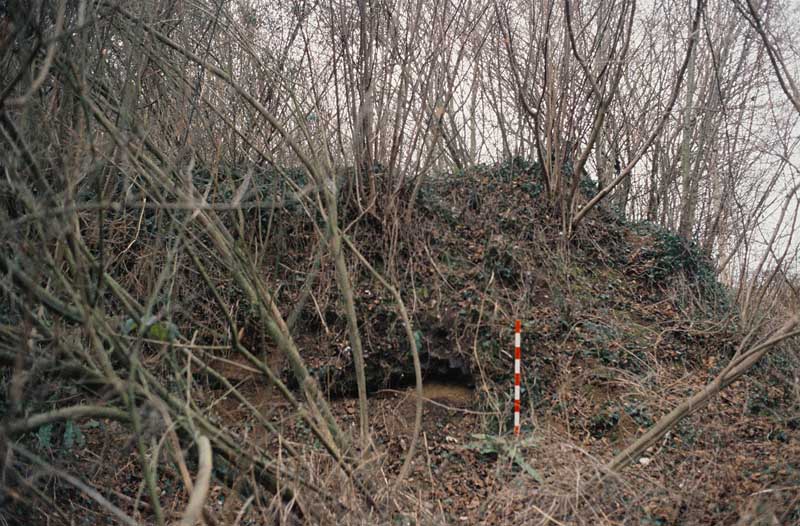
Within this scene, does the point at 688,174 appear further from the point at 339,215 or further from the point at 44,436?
the point at 44,436

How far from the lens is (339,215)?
8109mm

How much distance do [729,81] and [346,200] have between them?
23.1 ft

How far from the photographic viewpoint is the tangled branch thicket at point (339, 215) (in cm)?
370

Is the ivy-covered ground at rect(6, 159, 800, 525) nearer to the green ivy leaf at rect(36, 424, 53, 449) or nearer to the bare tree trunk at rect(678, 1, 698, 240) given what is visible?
the green ivy leaf at rect(36, 424, 53, 449)

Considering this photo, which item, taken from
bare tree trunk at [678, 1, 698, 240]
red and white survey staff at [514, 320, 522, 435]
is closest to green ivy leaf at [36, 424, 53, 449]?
red and white survey staff at [514, 320, 522, 435]

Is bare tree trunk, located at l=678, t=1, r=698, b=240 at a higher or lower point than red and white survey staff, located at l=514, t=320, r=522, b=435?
higher

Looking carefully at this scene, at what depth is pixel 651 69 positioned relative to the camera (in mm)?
11234

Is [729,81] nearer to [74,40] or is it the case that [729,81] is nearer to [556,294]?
[556,294]

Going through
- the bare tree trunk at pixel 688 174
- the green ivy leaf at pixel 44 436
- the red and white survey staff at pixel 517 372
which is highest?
the bare tree trunk at pixel 688 174

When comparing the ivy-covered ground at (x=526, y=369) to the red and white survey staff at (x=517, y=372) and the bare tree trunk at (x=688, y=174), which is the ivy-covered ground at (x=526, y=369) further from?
the bare tree trunk at (x=688, y=174)

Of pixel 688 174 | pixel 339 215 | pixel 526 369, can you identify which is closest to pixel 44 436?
pixel 339 215

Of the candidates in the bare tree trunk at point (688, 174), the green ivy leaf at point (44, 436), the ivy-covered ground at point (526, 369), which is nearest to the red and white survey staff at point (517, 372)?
the ivy-covered ground at point (526, 369)

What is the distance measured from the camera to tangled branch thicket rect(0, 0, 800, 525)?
370 cm

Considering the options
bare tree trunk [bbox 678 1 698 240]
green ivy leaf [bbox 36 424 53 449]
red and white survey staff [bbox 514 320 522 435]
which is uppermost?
bare tree trunk [bbox 678 1 698 240]
